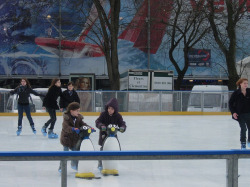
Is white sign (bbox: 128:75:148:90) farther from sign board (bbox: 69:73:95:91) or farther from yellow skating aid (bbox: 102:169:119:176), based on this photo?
yellow skating aid (bbox: 102:169:119:176)

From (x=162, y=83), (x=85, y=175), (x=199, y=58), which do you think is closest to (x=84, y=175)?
(x=85, y=175)

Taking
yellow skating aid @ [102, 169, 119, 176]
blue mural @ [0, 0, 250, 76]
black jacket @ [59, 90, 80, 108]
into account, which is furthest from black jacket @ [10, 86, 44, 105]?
blue mural @ [0, 0, 250, 76]

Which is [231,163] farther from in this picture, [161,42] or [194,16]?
[161,42]

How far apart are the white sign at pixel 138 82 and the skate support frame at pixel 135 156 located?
19.7 metres

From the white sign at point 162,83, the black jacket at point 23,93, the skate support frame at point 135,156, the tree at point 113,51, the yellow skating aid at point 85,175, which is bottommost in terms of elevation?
the yellow skating aid at point 85,175

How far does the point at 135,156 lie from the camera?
4047mm

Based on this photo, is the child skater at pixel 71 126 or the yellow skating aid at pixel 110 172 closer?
the yellow skating aid at pixel 110 172

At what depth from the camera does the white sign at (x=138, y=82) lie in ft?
78.4

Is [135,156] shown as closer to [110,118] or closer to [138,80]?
[110,118]

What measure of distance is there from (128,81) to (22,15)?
12014 mm

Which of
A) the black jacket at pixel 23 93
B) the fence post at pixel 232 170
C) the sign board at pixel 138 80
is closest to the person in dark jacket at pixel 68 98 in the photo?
the black jacket at pixel 23 93

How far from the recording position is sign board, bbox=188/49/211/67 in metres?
34.7

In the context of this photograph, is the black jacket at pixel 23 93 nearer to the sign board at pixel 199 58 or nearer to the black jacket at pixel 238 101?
the black jacket at pixel 238 101

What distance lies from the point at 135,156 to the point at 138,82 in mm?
20017
